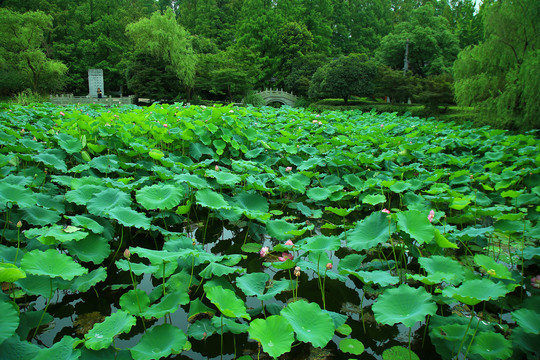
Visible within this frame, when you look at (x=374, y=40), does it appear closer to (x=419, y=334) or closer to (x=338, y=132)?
(x=338, y=132)

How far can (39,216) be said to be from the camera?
6.58 feet

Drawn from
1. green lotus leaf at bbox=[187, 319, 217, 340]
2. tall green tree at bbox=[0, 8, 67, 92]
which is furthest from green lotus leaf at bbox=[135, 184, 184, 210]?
tall green tree at bbox=[0, 8, 67, 92]

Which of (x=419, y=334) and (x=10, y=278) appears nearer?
(x=10, y=278)

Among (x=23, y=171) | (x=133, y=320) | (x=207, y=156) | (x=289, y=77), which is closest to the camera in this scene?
(x=133, y=320)

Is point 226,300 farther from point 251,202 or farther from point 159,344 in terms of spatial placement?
point 251,202

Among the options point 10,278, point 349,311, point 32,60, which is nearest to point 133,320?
point 10,278

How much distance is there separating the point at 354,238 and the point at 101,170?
2285mm

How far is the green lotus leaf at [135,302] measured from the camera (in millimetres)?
1424

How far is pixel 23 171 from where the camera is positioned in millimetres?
2785

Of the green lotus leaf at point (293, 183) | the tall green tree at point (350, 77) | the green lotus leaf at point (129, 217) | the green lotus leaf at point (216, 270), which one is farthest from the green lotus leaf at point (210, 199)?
the tall green tree at point (350, 77)

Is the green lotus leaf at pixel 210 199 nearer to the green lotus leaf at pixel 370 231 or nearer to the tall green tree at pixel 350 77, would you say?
the green lotus leaf at pixel 370 231

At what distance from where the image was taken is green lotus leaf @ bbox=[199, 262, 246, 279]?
1.57m

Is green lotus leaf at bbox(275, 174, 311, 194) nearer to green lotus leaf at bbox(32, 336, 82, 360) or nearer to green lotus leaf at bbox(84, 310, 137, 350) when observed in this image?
green lotus leaf at bbox(84, 310, 137, 350)

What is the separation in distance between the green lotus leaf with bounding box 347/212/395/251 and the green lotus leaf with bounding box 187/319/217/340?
0.80 m
